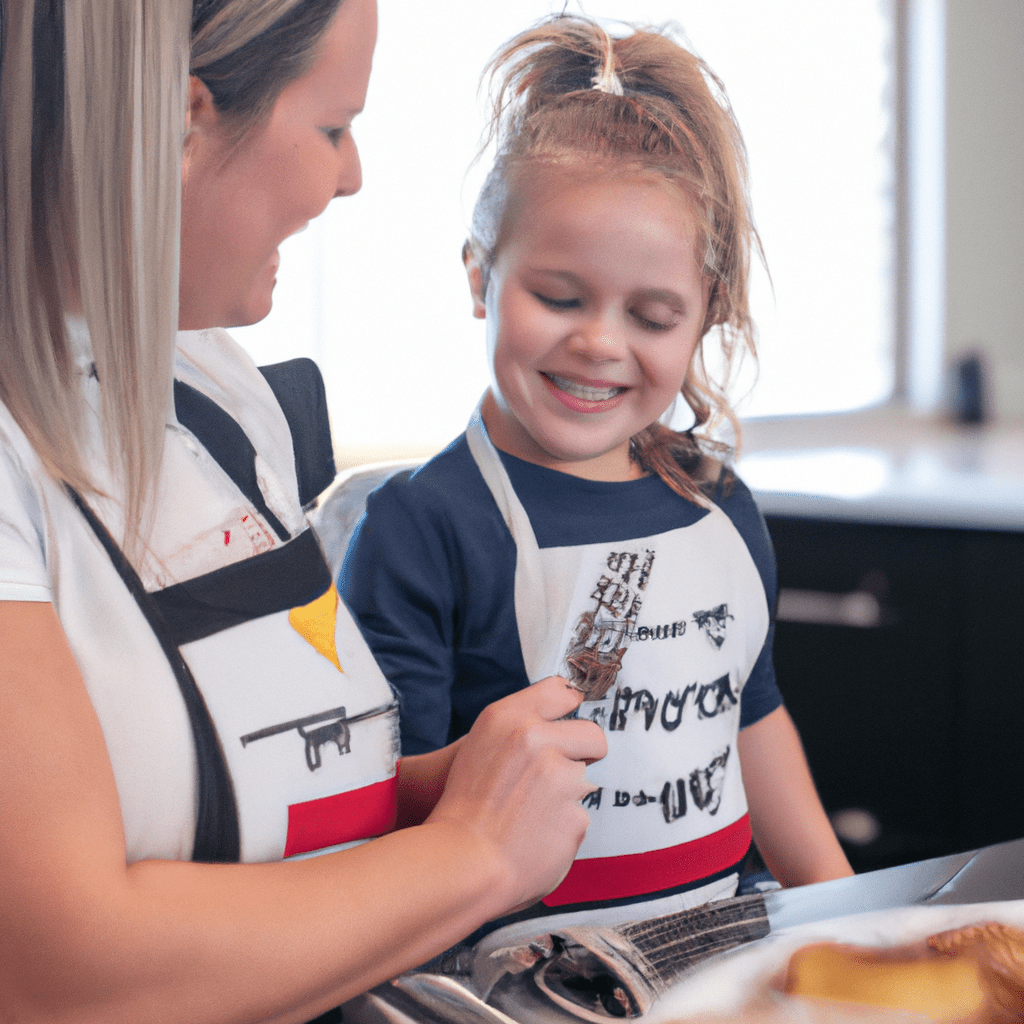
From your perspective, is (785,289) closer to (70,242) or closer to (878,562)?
(70,242)

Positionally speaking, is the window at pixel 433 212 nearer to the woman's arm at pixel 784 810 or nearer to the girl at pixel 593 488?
the girl at pixel 593 488

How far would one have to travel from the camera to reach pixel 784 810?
2.06ft

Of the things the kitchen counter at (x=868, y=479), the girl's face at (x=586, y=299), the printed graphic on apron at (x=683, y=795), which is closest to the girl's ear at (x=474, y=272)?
the girl's face at (x=586, y=299)

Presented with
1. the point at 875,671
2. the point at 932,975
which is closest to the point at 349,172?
the point at 932,975

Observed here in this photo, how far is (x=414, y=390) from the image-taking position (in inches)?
17.8

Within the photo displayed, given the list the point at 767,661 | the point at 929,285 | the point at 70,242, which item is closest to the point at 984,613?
the point at 929,285

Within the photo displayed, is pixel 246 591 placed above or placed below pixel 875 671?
→ above

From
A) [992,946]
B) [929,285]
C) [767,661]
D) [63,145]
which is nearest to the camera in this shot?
[63,145]

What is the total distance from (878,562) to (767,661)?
59cm

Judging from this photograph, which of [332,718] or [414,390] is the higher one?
[414,390]

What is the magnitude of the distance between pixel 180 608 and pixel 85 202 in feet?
0.42

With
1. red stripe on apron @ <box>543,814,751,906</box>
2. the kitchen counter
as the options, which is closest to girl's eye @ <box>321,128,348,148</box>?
red stripe on apron @ <box>543,814,751,906</box>

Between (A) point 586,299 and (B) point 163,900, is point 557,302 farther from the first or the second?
(B) point 163,900

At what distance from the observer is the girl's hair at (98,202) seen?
0.31 meters
